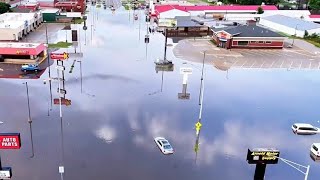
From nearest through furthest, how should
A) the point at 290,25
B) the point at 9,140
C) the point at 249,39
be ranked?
1. the point at 9,140
2. the point at 249,39
3. the point at 290,25

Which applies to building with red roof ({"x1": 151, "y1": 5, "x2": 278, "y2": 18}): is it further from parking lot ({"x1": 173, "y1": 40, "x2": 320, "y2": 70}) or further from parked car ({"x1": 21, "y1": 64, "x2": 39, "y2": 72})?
parked car ({"x1": 21, "y1": 64, "x2": 39, "y2": 72})

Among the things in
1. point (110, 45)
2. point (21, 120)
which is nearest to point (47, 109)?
point (21, 120)

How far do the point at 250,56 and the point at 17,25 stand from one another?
4493 cm

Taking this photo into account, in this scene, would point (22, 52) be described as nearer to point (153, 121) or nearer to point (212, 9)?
point (153, 121)

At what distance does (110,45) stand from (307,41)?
43892 mm

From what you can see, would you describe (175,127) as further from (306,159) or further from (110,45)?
(110,45)

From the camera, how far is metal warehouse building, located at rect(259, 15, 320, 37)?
80125 millimetres

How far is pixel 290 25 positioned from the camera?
3297 inches

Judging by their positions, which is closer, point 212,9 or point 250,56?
point 250,56

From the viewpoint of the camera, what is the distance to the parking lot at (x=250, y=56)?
56844 millimetres

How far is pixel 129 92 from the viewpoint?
41.9m

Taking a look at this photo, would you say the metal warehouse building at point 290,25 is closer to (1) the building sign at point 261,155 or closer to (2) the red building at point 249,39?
(2) the red building at point 249,39

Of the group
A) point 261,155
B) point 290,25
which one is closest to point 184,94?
point 261,155

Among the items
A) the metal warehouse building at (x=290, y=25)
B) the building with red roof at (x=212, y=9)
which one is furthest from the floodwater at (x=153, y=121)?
the building with red roof at (x=212, y=9)
